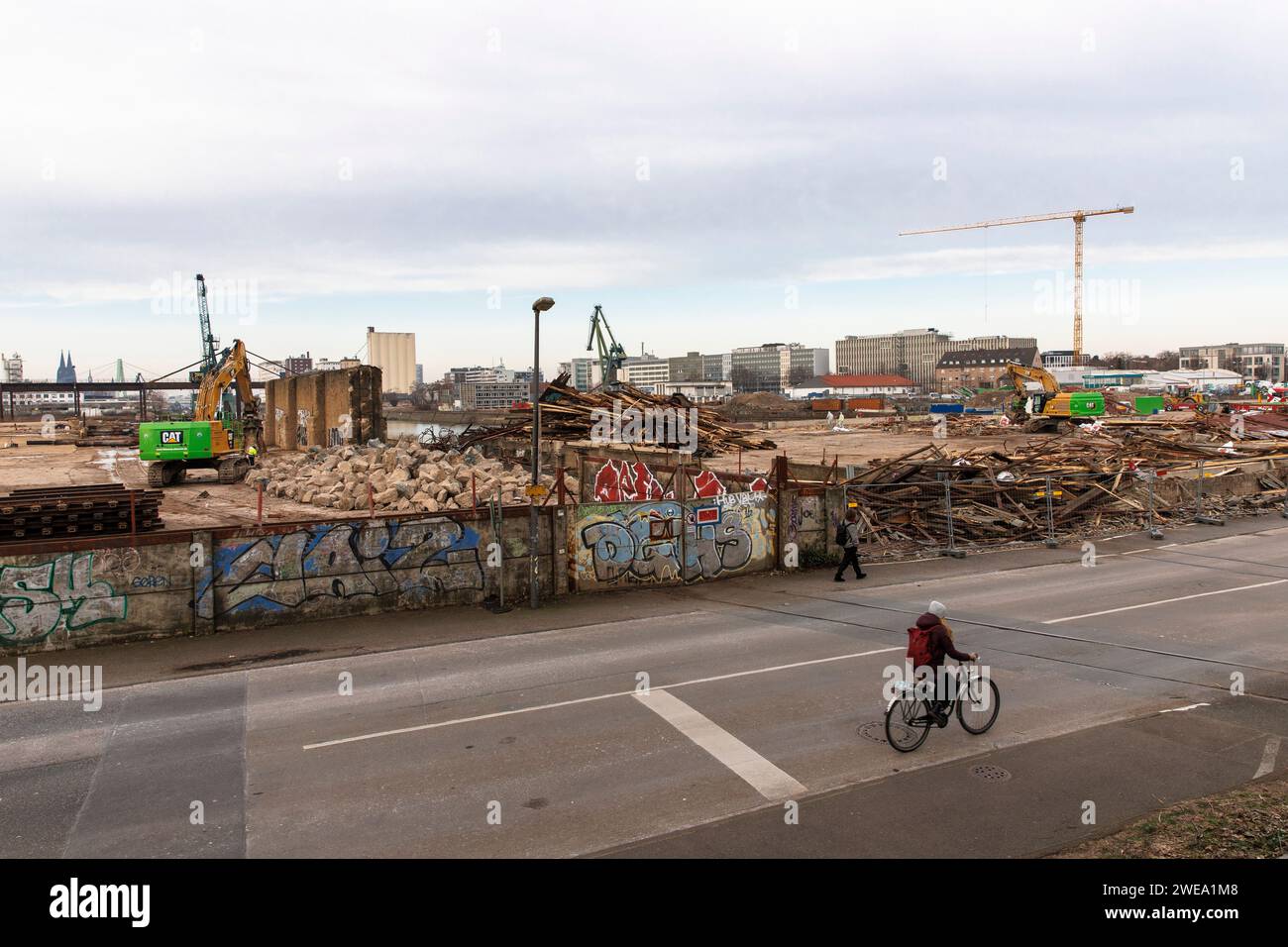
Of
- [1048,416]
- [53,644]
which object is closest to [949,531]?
[53,644]

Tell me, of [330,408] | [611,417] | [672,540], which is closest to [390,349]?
[330,408]

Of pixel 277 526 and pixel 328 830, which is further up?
pixel 277 526

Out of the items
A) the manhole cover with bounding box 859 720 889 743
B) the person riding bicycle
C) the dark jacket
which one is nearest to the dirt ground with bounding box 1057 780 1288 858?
the person riding bicycle

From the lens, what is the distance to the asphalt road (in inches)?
303

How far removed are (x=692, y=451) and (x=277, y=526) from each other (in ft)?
68.0

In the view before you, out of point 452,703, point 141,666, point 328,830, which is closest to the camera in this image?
point 328,830

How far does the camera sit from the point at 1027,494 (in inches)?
993

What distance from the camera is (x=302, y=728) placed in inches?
408

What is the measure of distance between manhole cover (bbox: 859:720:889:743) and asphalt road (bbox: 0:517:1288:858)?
0.14 feet

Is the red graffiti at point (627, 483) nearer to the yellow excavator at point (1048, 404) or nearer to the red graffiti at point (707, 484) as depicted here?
the red graffiti at point (707, 484)

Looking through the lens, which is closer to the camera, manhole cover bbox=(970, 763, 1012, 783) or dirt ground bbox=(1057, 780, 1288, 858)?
dirt ground bbox=(1057, 780, 1288, 858)

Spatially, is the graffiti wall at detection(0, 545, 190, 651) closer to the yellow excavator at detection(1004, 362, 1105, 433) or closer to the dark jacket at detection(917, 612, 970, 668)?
the dark jacket at detection(917, 612, 970, 668)
